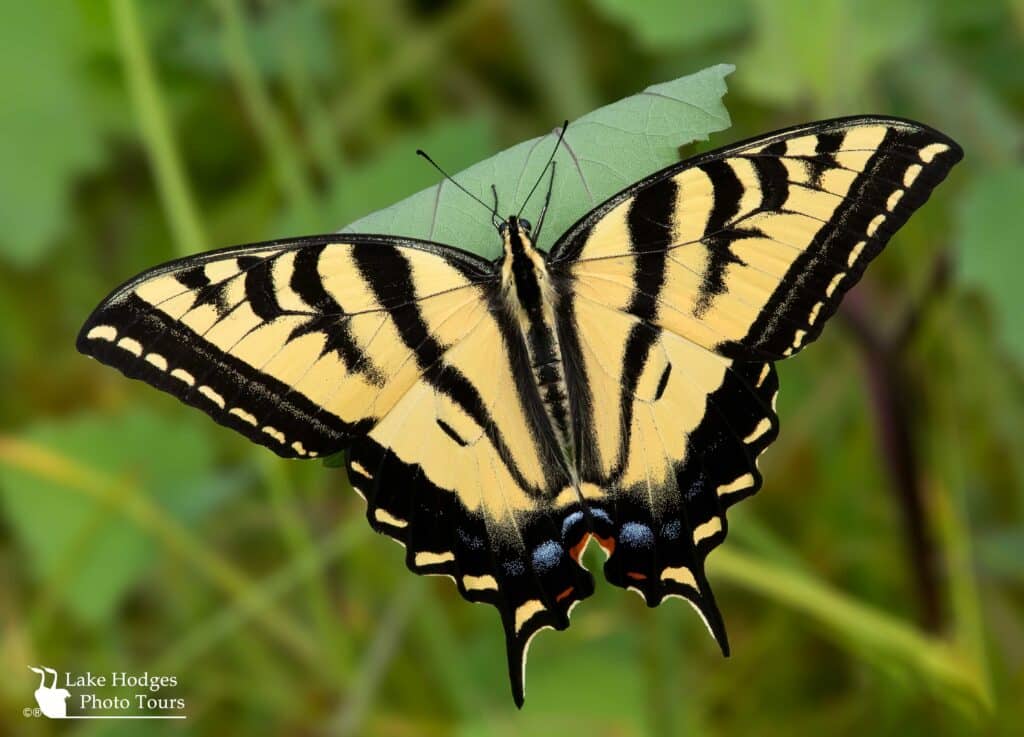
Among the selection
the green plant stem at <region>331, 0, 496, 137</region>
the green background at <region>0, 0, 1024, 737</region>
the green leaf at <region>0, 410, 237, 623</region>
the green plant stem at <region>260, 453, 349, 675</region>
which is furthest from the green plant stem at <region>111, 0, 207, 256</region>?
the green plant stem at <region>331, 0, 496, 137</region>

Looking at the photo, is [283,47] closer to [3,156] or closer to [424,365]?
[3,156]

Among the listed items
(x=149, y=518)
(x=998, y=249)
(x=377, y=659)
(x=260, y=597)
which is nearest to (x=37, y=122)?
(x=149, y=518)

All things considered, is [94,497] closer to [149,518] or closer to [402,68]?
[149,518]

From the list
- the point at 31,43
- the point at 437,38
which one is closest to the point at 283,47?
the point at 437,38

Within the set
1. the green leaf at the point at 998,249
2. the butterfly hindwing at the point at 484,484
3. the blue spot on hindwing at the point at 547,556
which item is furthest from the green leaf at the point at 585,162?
the green leaf at the point at 998,249

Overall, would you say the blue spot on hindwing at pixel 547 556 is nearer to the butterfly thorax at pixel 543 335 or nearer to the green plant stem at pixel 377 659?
the butterfly thorax at pixel 543 335

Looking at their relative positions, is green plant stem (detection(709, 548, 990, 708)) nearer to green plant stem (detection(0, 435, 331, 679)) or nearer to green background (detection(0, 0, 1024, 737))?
green background (detection(0, 0, 1024, 737))
